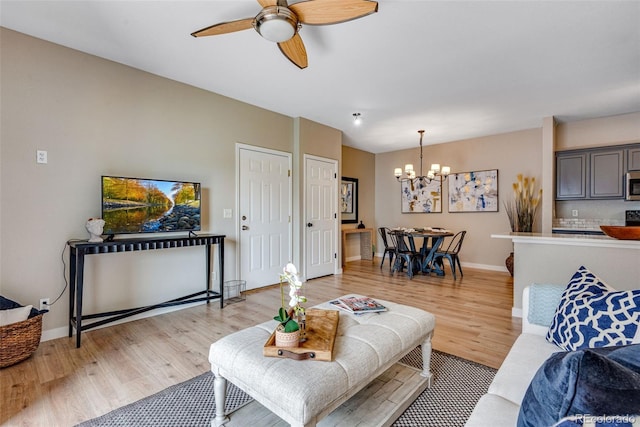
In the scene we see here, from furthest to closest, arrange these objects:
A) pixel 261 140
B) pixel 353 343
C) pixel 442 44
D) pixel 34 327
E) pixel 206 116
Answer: pixel 261 140
pixel 206 116
pixel 442 44
pixel 34 327
pixel 353 343

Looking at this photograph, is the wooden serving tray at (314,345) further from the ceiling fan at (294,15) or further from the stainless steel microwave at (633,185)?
the stainless steel microwave at (633,185)

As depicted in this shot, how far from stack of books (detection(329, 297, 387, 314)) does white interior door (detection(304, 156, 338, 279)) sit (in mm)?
2828

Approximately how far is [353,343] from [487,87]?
354 centimetres

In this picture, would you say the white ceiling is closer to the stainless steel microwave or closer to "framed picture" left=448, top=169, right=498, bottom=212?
the stainless steel microwave

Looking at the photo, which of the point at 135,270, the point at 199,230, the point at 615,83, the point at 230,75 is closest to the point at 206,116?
the point at 230,75

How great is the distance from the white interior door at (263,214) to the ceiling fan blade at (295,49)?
6.19 ft

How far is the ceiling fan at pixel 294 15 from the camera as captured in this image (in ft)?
6.21

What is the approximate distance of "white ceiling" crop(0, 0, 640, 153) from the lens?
7.50ft

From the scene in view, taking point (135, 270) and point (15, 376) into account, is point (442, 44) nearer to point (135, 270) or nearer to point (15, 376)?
point (135, 270)

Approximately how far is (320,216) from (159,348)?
10.6 ft

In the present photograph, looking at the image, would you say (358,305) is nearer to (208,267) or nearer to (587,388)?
(587,388)

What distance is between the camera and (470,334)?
277 cm

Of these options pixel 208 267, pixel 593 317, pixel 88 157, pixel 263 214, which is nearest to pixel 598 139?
pixel 593 317

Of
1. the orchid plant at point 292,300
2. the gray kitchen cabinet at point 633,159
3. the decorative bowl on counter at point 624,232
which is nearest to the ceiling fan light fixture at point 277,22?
the orchid plant at point 292,300
